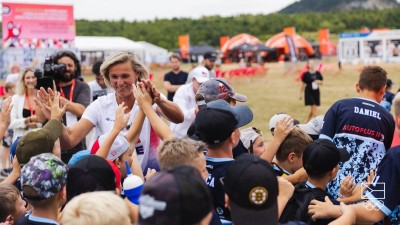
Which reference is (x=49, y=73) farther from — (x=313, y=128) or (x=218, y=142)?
(x=218, y=142)

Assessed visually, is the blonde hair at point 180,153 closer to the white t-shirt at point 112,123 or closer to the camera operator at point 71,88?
the white t-shirt at point 112,123

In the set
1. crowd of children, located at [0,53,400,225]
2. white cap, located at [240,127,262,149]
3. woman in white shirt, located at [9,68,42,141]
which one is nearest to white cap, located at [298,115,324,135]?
crowd of children, located at [0,53,400,225]

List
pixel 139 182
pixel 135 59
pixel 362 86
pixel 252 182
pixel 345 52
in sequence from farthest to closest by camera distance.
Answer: pixel 345 52 → pixel 362 86 → pixel 135 59 → pixel 139 182 → pixel 252 182

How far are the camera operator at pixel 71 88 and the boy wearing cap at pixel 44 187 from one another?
2592 mm

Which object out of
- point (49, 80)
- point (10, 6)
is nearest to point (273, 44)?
point (10, 6)

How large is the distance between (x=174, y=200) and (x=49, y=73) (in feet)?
13.4

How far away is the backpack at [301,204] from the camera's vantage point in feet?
10.2

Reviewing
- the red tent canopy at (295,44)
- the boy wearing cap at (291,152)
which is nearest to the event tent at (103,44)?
the red tent canopy at (295,44)

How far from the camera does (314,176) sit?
132 inches

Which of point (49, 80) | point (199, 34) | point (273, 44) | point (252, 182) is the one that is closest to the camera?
point (252, 182)

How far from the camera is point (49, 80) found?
18.1ft

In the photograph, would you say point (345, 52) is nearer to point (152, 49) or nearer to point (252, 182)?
point (152, 49)

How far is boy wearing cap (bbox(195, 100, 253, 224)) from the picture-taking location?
305 cm

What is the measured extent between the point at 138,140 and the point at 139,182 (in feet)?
3.85
